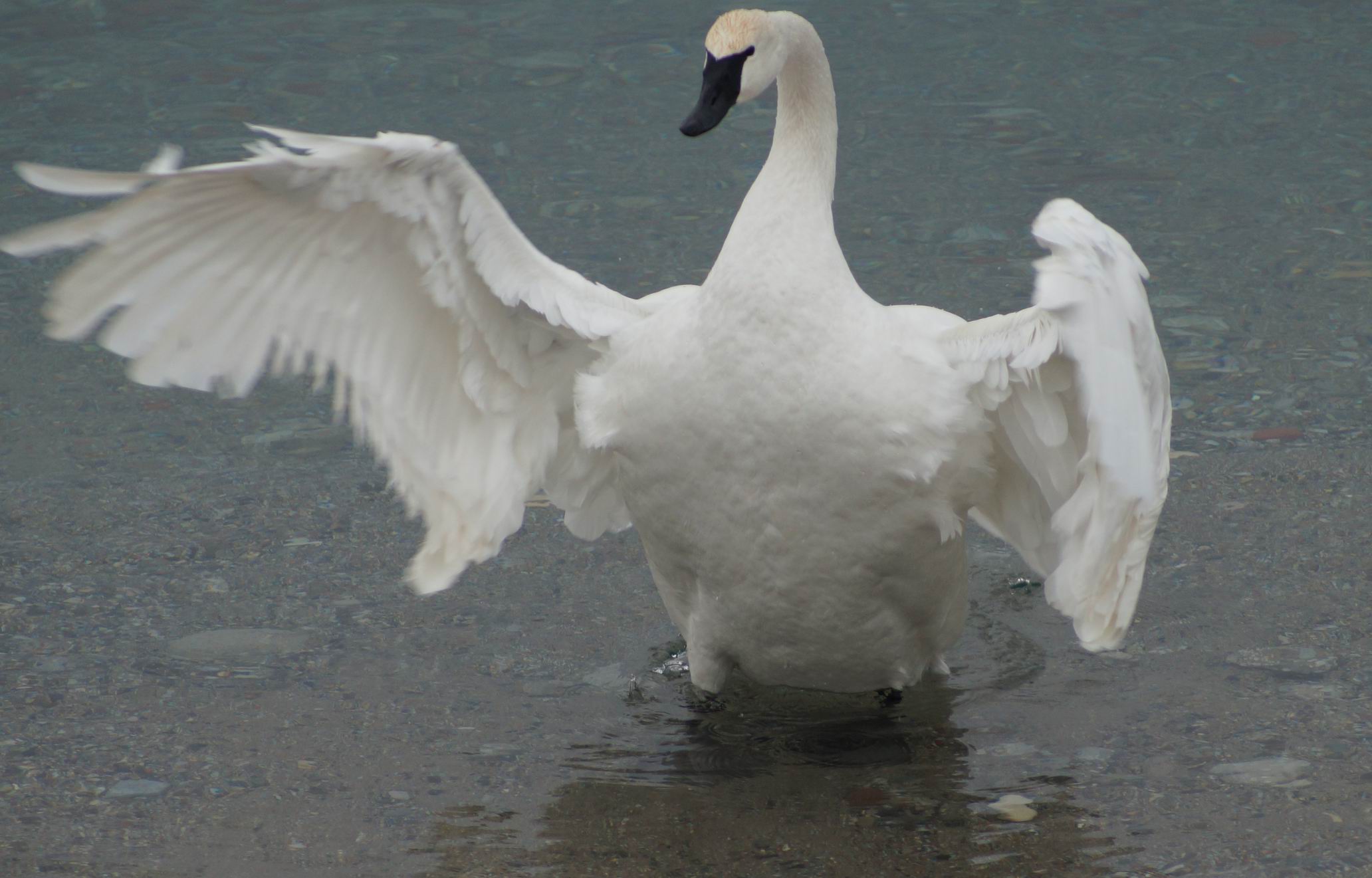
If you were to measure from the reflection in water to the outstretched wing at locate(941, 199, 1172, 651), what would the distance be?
55cm

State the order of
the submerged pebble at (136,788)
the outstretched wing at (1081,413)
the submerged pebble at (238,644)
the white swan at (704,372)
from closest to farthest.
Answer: the outstretched wing at (1081,413) < the white swan at (704,372) < the submerged pebble at (136,788) < the submerged pebble at (238,644)

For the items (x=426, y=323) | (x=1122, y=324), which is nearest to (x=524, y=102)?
(x=426, y=323)

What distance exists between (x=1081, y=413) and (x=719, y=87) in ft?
3.82

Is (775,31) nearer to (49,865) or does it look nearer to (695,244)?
(49,865)

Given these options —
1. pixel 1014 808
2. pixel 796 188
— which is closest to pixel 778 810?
pixel 1014 808

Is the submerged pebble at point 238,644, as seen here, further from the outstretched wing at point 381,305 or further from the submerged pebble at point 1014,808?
the submerged pebble at point 1014,808

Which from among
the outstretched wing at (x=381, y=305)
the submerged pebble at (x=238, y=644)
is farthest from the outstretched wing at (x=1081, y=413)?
the submerged pebble at (x=238, y=644)

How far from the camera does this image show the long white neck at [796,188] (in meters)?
3.69

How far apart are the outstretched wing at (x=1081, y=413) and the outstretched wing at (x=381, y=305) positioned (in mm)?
983

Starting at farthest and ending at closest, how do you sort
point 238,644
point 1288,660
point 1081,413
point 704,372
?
point 238,644, point 1288,660, point 704,372, point 1081,413

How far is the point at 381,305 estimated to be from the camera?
13.0 feet

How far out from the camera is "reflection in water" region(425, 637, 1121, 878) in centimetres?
369

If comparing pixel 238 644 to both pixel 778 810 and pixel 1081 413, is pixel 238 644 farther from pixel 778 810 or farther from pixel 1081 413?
pixel 1081 413

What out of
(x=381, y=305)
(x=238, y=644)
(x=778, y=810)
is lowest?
(x=238, y=644)
